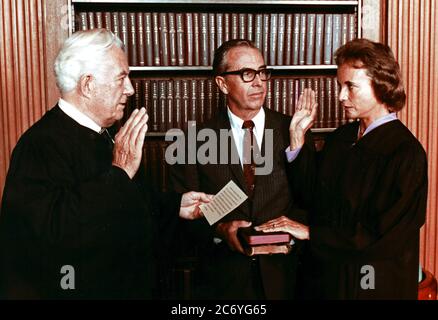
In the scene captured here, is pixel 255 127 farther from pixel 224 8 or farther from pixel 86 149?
pixel 224 8

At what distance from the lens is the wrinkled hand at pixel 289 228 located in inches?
96.8

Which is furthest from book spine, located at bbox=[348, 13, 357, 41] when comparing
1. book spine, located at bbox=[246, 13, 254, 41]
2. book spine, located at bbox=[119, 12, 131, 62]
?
book spine, located at bbox=[119, 12, 131, 62]

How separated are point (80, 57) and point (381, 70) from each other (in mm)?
1183

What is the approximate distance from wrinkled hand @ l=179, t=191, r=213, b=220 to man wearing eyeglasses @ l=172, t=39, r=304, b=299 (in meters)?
0.09

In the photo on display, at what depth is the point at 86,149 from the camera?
7.39 feet

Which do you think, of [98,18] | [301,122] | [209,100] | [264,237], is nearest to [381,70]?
[301,122]

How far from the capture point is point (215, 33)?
358cm

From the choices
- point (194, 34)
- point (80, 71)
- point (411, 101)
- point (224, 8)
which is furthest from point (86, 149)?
point (411, 101)

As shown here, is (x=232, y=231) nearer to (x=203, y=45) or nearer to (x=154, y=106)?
(x=154, y=106)

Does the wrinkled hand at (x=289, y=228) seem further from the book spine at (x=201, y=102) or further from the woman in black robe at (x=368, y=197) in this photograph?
the book spine at (x=201, y=102)

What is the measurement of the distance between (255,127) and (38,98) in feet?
4.29

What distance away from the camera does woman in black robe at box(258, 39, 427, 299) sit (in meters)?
2.27

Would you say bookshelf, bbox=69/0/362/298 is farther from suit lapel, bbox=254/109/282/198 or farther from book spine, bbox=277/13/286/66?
suit lapel, bbox=254/109/282/198
